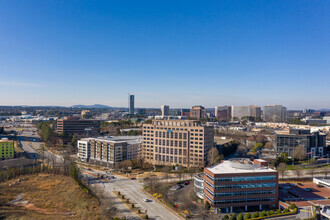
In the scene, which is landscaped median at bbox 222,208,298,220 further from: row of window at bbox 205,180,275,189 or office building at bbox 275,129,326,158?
office building at bbox 275,129,326,158

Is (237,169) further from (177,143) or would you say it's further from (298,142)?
(298,142)

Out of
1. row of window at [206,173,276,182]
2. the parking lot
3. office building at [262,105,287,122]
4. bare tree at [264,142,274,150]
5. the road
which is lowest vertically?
the road

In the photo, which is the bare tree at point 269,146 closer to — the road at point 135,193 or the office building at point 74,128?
Answer: the road at point 135,193

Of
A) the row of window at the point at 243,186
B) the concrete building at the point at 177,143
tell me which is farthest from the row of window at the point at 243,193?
the concrete building at the point at 177,143

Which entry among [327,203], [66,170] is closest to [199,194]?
[327,203]

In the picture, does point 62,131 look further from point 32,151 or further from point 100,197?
point 100,197

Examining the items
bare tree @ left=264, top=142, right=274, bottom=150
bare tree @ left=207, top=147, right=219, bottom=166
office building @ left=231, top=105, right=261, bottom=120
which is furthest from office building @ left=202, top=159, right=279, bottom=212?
office building @ left=231, top=105, right=261, bottom=120
